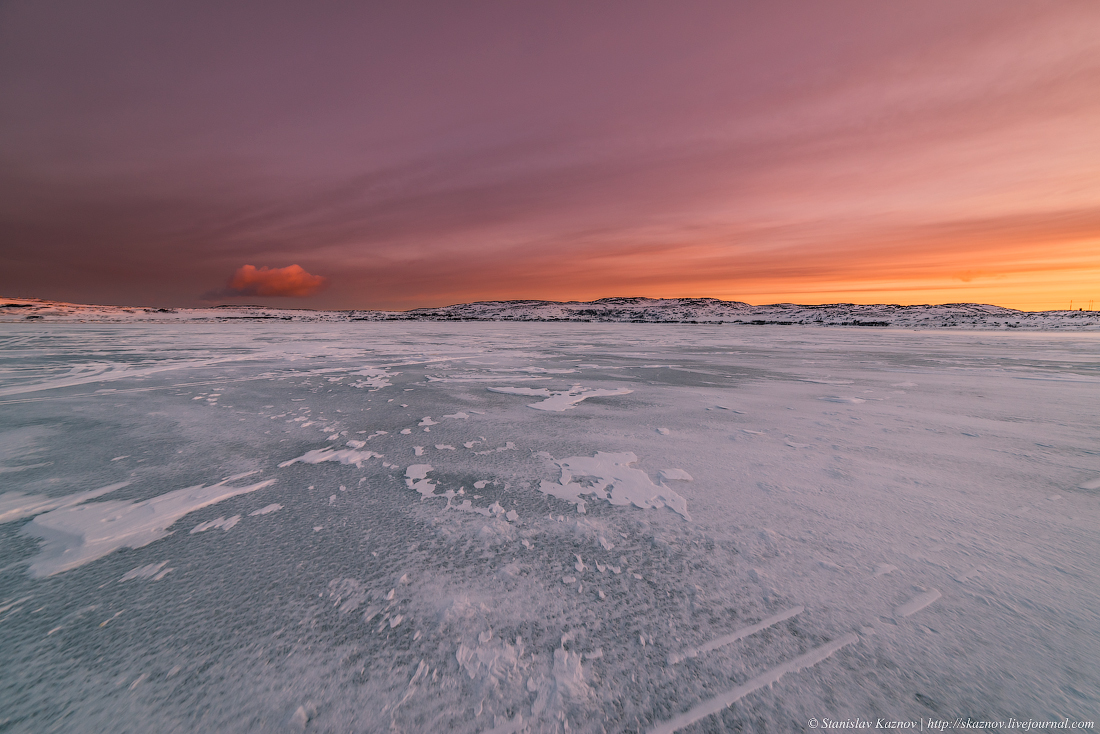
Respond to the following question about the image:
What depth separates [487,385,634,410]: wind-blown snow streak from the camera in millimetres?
4938

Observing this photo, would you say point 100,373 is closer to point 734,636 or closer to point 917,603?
point 734,636

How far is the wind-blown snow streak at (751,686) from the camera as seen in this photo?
3.66 feet

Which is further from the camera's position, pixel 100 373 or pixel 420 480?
pixel 100 373

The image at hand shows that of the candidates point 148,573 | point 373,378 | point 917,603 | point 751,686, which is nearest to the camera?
point 751,686

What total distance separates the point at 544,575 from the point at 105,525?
2.30 metres

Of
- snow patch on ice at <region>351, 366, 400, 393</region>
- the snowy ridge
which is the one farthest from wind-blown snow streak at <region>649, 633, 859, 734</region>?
the snowy ridge

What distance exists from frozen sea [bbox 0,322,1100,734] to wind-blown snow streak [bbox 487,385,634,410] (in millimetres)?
1045

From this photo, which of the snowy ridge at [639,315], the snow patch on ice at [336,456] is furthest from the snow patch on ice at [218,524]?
the snowy ridge at [639,315]

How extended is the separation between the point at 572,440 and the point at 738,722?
2.51 m

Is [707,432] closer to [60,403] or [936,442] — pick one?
[936,442]

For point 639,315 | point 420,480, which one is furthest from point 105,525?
point 639,315

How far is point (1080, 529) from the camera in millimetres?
2051

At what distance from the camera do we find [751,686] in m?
1.22

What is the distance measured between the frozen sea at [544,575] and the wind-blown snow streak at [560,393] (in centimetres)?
105
